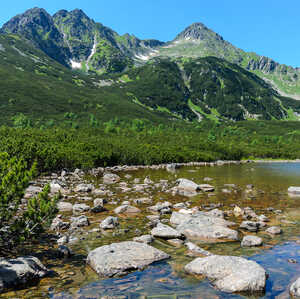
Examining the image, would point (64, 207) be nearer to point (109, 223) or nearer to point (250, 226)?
point (109, 223)

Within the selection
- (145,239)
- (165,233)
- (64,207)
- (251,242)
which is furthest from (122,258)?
(64,207)

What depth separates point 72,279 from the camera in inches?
313

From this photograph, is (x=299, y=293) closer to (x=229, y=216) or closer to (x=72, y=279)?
(x=72, y=279)

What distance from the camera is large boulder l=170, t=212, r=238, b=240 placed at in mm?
12023

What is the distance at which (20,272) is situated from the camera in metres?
7.42

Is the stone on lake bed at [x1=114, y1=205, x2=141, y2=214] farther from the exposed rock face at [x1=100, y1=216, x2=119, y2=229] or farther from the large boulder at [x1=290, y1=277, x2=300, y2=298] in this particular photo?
the large boulder at [x1=290, y1=277, x2=300, y2=298]

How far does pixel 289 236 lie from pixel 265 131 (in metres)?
204

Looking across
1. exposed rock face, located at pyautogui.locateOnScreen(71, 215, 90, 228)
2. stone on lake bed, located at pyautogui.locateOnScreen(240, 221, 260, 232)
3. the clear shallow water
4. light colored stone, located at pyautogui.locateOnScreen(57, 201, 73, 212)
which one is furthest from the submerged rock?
light colored stone, located at pyautogui.locateOnScreen(57, 201, 73, 212)

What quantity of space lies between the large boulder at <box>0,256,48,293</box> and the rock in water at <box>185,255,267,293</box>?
4.47 meters

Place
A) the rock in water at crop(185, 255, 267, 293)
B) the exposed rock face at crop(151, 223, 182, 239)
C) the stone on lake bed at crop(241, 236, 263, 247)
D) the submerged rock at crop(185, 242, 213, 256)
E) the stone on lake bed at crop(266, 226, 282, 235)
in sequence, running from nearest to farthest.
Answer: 1. the rock in water at crop(185, 255, 267, 293)
2. the submerged rock at crop(185, 242, 213, 256)
3. the stone on lake bed at crop(241, 236, 263, 247)
4. the exposed rock face at crop(151, 223, 182, 239)
5. the stone on lake bed at crop(266, 226, 282, 235)

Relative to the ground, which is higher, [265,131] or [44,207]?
[265,131]

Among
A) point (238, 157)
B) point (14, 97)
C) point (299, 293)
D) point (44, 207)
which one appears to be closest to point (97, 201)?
point (44, 207)

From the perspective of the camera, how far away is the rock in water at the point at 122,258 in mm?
8382

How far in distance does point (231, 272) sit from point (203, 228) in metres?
4.65
